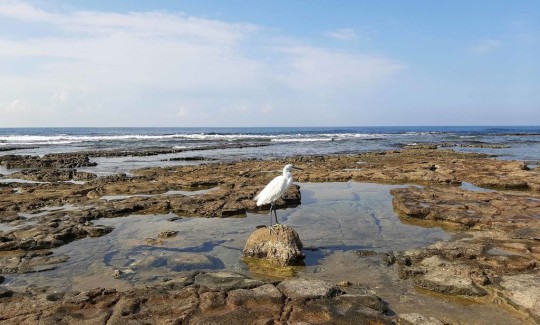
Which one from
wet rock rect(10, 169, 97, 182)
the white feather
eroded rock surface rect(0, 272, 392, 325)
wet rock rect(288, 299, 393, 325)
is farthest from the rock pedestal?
wet rock rect(10, 169, 97, 182)

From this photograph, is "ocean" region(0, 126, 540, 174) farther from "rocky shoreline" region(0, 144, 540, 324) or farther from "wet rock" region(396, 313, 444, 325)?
"wet rock" region(396, 313, 444, 325)

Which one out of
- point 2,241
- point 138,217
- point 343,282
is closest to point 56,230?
point 2,241

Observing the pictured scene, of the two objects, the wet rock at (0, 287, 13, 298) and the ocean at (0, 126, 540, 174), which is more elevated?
the ocean at (0, 126, 540, 174)

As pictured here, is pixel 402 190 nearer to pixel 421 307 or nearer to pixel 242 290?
pixel 421 307

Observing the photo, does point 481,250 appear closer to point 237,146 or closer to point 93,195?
point 93,195

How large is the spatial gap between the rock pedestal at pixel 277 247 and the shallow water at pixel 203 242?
0.95 ft

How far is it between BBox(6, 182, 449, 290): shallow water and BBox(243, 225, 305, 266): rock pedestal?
289 millimetres

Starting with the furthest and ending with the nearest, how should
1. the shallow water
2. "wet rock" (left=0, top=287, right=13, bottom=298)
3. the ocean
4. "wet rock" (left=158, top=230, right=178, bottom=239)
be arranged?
the ocean → "wet rock" (left=158, top=230, right=178, bottom=239) → the shallow water → "wet rock" (left=0, top=287, right=13, bottom=298)

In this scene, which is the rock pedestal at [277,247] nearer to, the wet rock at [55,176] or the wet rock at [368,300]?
the wet rock at [368,300]

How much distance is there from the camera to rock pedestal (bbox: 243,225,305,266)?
7.48 m

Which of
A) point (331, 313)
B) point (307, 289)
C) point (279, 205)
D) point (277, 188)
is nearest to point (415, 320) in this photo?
point (331, 313)

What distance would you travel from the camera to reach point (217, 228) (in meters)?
10.3

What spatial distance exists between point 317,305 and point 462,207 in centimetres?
783

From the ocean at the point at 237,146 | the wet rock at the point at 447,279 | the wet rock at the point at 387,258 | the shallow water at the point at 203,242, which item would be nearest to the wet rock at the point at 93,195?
the shallow water at the point at 203,242
